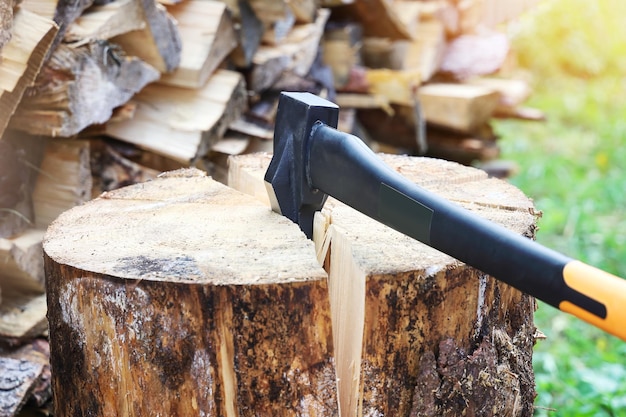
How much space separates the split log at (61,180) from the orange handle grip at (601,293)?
5.51 feet

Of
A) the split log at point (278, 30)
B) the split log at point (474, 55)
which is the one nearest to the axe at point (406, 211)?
the split log at point (278, 30)

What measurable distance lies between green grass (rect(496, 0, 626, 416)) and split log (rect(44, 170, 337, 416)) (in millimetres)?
717

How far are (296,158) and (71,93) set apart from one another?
87cm

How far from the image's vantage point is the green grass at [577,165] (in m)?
2.78

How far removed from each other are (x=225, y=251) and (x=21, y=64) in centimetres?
84

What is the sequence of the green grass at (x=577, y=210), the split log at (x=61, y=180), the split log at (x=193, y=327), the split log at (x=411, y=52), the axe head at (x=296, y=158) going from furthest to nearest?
1. the split log at (x=411, y=52)
2. the green grass at (x=577, y=210)
3. the split log at (x=61, y=180)
4. the axe head at (x=296, y=158)
5. the split log at (x=193, y=327)

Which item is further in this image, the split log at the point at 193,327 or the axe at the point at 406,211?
the split log at the point at 193,327

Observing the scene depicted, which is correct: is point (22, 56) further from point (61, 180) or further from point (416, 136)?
point (416, 136)

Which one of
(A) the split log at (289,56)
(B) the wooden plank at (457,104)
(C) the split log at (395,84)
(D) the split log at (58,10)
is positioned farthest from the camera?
(B) the wooden plank at (457,104)

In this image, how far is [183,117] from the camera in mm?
2576

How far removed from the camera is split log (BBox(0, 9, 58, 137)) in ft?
5.91

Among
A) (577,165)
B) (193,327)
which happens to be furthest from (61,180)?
(577,165)

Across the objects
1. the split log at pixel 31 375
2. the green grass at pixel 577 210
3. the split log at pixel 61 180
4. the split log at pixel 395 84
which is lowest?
the green grass at pixel 577 210

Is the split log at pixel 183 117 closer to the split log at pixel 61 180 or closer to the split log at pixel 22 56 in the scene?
the split log at pixel 61 180
